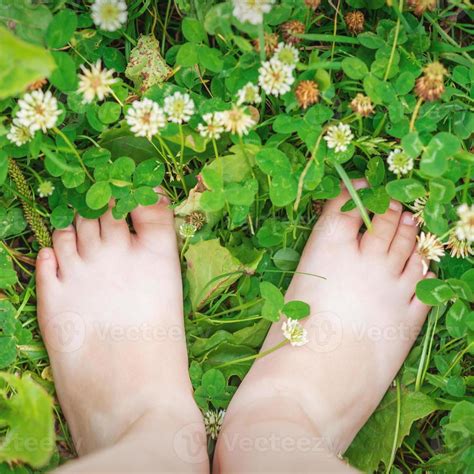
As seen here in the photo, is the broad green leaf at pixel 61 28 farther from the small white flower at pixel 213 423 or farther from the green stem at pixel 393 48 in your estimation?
the small white flower at pixel 213 423

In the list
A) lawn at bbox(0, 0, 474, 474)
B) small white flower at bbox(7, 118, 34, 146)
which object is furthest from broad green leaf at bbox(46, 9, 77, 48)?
small white flower at bbox(7, 118, 34, 146)

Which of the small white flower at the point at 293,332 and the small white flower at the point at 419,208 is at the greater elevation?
the small white flower at the point at 419,208

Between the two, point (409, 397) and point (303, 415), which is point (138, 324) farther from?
point (409, 397)

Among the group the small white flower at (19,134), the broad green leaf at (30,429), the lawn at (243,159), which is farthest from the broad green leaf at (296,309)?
the small white flower at (19,134)

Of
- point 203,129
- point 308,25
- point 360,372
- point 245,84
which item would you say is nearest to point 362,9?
point 308,25

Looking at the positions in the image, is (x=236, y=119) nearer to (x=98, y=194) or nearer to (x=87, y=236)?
(x=98, y=194)
